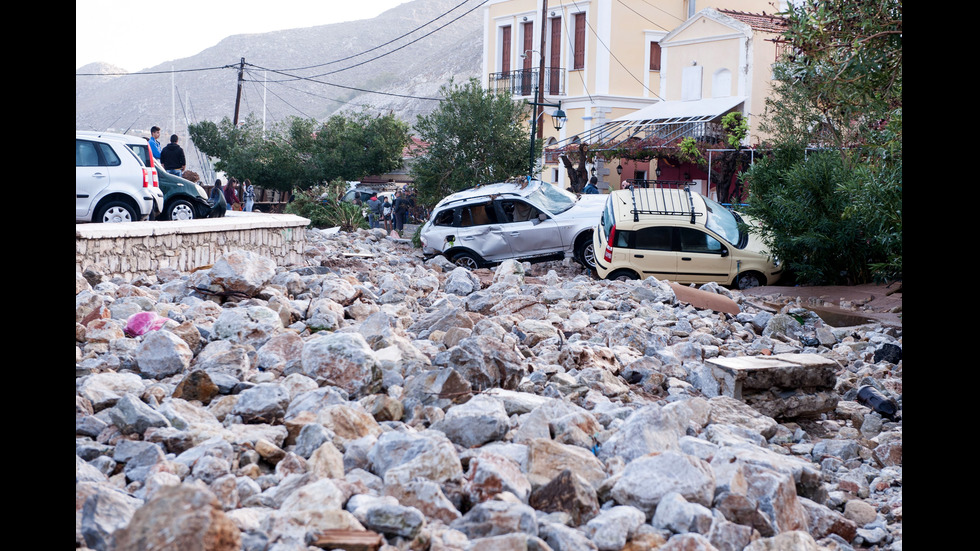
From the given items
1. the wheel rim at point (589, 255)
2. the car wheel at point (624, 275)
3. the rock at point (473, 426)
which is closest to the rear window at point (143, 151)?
the car wheel at point (624, 275)

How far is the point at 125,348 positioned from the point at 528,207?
39.6 feet

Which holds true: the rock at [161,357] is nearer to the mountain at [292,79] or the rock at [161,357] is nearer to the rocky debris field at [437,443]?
the rocky debris field at [437,443]

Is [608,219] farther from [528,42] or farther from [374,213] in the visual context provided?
[528,42]

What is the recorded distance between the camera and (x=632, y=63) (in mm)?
33031

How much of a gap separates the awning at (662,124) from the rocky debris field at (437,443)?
65.0 feet

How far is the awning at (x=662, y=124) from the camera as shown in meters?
26.7

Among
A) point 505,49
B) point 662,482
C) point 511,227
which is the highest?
point 505,49

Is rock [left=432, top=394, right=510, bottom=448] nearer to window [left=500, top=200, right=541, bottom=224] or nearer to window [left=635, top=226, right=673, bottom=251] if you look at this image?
window [left=635, top=226, right=673, bottom=251]

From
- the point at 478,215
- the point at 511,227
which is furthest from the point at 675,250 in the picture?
the point at 478,215

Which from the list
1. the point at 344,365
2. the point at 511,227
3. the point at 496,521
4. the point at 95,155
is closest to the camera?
the point at 496,521

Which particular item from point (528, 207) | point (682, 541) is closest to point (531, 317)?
point (682, 541)

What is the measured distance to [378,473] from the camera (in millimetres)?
3828

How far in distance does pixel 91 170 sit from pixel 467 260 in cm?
724
